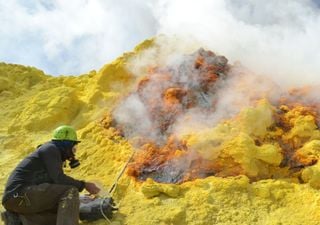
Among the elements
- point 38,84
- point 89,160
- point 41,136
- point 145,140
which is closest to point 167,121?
point 145,140

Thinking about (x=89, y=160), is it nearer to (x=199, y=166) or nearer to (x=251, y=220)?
(x=199, y=166)

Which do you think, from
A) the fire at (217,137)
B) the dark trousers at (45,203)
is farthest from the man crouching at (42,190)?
the fire at (217,137)

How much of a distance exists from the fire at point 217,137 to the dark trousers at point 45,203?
6.61 feet

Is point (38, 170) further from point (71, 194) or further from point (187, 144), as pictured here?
point (187, 144)

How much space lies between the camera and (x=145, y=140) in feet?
29.7

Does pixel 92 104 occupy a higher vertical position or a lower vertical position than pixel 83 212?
higher

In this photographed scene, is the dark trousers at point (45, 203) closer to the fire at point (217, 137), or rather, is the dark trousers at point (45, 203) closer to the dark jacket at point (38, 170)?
the dark jacket at point (38, 170)

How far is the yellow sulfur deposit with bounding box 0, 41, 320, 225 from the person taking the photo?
7125 millimetres

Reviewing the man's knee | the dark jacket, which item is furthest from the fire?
the dark jacket

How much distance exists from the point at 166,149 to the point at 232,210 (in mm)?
1817

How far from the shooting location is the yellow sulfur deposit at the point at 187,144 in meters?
7.12

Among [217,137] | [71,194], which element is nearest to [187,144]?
[217,137]

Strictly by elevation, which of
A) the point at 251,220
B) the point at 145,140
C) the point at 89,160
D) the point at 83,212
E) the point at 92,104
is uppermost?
the point at 92,104

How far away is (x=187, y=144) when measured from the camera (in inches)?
330
